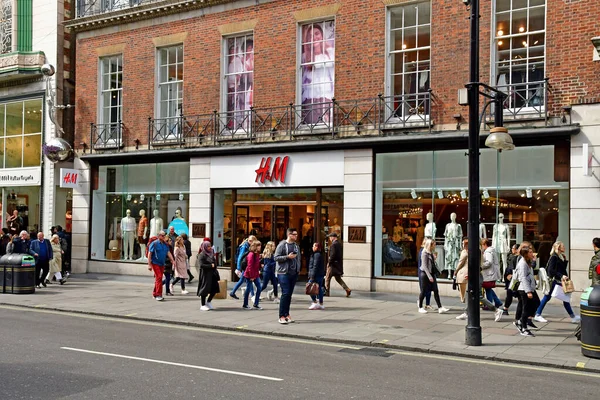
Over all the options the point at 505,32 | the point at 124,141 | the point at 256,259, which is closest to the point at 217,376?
the point at 256,259

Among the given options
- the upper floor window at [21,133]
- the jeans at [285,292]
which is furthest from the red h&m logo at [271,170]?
the upper floor window at [21,133]

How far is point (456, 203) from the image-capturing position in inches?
683

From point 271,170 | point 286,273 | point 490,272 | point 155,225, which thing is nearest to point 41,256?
point 155,225

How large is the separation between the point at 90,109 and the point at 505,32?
15.0 metres

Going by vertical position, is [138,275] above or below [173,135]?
below

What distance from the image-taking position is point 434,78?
17.4m

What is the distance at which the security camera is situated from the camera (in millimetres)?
24047

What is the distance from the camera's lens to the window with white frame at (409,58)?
17.7 m

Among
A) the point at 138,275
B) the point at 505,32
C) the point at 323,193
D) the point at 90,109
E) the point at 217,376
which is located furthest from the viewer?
the point at 90,109

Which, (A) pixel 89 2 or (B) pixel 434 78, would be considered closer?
(B) pixel 434 78

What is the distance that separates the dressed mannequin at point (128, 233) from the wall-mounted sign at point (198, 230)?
10.1ft

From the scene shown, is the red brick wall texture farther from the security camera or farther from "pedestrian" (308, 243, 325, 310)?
"pedestrian" (308, 243, 325, 310)

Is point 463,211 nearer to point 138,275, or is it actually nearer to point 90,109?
point 138,275

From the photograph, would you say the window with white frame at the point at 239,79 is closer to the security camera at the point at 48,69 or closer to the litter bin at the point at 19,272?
the litter bin at the point at 19,272
